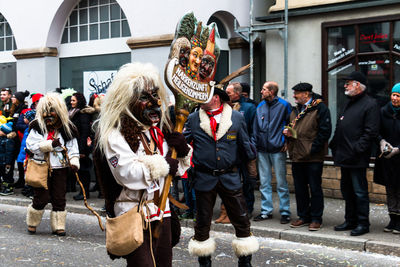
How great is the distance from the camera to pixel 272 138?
8508 mm

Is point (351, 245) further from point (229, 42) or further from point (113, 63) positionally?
point (113, 63)

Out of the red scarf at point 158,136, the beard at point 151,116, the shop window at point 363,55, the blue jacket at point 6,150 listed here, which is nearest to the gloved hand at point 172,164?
the red scarf at point 158,136

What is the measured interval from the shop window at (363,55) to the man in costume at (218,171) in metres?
4.89

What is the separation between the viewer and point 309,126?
313 inches

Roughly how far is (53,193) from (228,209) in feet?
9.99

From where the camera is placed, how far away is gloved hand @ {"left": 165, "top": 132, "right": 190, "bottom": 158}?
4148 mm

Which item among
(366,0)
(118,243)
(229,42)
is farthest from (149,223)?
(229,42)

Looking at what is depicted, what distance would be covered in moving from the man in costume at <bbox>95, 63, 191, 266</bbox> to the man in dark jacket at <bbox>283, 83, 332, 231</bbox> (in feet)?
13.6

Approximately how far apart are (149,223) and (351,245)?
3973 mm

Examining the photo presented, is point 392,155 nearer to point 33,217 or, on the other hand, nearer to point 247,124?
point 247,124

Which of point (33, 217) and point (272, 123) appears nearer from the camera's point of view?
point (33, 217)

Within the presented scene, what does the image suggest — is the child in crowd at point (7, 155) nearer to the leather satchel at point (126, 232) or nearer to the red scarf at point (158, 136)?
the red scarf at point (158, 136)

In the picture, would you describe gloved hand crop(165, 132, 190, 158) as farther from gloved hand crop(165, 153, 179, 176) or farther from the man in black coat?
the man in black coat

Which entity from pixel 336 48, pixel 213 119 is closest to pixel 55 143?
pixel 213 119
